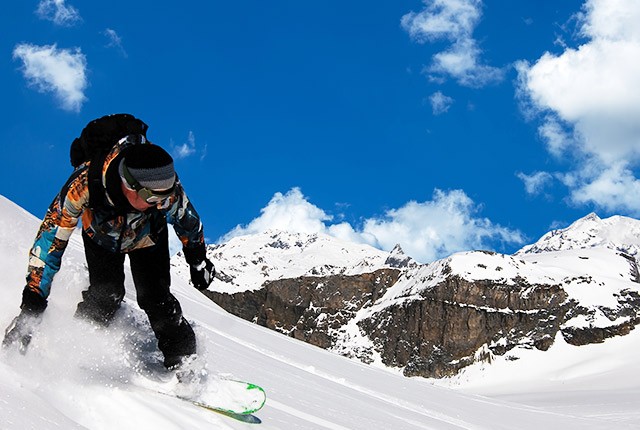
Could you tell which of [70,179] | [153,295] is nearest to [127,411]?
[153,295]

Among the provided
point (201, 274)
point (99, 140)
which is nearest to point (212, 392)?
point (201, 274)

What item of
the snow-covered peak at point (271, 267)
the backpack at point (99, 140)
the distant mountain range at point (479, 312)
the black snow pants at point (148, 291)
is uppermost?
the snow-covered peak at point (271, 267)

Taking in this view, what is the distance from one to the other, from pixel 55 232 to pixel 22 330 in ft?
2.22

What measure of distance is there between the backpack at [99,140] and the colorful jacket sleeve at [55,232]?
88 millimetres

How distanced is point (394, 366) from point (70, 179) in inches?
4139

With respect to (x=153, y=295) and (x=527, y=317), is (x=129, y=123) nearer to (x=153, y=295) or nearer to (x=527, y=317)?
(x=153, y=295)

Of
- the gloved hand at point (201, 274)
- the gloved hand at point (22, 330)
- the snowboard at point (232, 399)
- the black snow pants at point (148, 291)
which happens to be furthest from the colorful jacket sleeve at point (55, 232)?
→ the snowboard at point (232, 399)

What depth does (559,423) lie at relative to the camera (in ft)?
60.3

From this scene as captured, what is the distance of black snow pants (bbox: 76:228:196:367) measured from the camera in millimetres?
4930

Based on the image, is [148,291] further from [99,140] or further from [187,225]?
[99,140]

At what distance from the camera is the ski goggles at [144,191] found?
424 centimetres

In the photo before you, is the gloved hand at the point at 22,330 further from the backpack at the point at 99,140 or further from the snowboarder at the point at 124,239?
the backpack at the point at 99,140

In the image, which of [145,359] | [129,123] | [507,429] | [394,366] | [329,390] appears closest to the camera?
[129,123]

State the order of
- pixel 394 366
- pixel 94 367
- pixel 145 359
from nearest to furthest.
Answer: pixel 94 367 → pixel 145 359 → pixel 394 366
